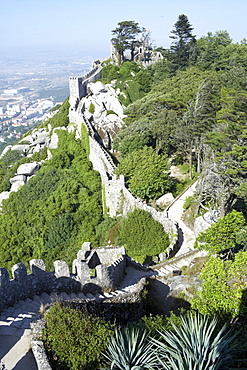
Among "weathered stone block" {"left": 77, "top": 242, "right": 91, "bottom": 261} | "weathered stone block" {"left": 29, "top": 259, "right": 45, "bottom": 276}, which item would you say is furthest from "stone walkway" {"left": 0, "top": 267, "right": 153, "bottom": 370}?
"weathered stone block" {"left": 77, "top": 242, "right": 91, "bottom": 261}

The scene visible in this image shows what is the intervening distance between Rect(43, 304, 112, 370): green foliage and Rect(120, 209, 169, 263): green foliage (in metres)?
8.11

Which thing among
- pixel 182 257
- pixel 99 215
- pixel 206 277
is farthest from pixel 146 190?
pixel 206 277

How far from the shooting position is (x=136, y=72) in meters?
43.6

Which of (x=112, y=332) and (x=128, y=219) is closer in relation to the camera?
(x=112, y=332)

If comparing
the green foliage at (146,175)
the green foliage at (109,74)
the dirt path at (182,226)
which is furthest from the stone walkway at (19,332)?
the green foliage at (109,74)

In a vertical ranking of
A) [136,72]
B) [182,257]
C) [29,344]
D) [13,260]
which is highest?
[136,72]

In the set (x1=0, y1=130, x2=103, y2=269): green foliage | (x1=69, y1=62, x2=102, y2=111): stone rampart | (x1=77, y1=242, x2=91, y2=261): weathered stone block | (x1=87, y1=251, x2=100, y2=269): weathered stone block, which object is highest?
(x1=69, y1=62, x2=102, y2=111): stone rampart

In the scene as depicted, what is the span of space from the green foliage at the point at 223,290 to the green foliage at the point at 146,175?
34.9ft

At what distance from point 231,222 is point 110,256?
4.74m

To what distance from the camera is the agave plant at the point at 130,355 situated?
20.0ft

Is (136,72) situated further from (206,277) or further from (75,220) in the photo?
(206,277)

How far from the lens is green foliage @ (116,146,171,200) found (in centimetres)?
2027

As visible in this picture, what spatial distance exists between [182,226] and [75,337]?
11.6m

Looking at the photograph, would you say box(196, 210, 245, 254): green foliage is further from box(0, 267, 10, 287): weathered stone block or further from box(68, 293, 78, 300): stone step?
box(0, 267, 10, 287): weathered stone block
